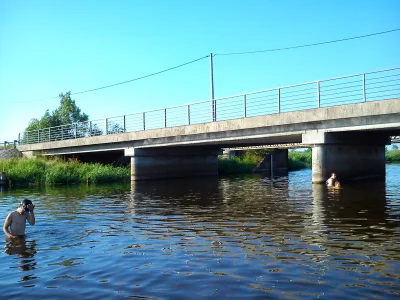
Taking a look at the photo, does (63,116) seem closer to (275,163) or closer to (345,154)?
(275,163)

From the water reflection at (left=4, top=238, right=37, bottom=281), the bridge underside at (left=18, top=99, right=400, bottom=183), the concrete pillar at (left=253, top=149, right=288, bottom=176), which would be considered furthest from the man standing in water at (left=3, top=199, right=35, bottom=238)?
the concrete pillar at (left=253, top=149, right=288, bottom=176)

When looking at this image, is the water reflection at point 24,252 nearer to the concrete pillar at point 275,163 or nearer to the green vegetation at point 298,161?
the concrete pillar at point 275,163

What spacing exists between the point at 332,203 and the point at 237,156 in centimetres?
3857

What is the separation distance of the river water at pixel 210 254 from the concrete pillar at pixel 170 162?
17.9m

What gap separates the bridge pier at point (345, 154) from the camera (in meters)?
22.8

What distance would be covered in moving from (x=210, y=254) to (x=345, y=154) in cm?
1756

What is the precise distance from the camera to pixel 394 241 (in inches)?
371

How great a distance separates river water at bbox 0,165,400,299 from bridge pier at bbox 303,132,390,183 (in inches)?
287

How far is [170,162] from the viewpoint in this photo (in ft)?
116

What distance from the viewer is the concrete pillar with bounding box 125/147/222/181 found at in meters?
33.6

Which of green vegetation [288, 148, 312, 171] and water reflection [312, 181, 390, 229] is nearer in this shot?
water reflection [312, 181, 390, 229]

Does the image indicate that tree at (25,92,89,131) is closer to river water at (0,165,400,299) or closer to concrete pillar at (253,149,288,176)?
concrete pillar at (253,149,288,176)

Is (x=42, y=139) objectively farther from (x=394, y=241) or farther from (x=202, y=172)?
(x=394, y=241)

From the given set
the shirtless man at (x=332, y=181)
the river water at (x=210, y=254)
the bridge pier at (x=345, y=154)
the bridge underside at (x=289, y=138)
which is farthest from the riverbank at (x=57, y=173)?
the shirtless man at (x=332, y=181)
